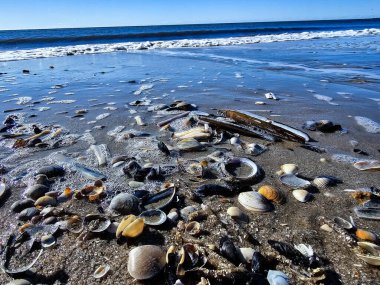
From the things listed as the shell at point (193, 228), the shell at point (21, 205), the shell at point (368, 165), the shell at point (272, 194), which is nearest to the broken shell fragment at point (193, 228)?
the shell at point (193, 228)

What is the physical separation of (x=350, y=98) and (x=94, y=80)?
575 centimetres

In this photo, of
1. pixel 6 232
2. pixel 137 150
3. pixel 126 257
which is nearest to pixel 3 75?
pixel 137 150

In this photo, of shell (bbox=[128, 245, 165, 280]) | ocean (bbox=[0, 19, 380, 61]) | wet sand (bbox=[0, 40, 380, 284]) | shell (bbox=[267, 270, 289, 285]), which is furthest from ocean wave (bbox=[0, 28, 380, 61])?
shell (bbox=[267, 270, 289, 285])

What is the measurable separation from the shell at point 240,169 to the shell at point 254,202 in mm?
280

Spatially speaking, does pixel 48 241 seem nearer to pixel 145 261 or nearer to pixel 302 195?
pixel 145 261

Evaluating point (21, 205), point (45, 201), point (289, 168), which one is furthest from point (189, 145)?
point (21, 205)

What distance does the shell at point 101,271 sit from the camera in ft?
5.91

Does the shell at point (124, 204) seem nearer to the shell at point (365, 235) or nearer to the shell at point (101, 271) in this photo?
the shell at point (101, 271)

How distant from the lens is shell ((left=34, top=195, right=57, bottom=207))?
2.47m

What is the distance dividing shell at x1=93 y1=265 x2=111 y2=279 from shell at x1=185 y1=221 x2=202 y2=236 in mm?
558

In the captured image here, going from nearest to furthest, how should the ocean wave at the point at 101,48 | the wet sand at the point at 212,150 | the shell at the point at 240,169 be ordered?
the wet sand at the point at 212,150, the shell at the point at 240,169, the ocean wave at the point at 101,48

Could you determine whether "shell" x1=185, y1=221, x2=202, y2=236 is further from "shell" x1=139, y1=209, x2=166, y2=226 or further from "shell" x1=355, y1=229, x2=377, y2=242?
"shell" x1=355, y1=229, x2=377, y2=242

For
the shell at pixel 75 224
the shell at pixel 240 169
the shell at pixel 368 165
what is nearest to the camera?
the shell at pixel 75 224

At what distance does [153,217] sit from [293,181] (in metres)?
1.29
